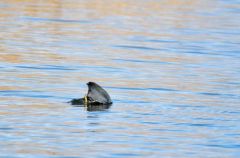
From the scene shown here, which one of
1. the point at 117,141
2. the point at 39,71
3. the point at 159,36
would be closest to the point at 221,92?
the point at 39,71

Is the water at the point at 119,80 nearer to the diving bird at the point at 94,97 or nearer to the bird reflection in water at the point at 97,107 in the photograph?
the bird reflection in water at the point at 97,107

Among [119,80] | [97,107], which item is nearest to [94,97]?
[97,107]

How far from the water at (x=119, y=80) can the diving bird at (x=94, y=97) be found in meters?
0.19

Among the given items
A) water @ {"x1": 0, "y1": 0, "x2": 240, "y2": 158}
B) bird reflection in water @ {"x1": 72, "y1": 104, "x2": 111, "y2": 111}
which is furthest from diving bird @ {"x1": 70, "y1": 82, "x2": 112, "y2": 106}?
water @ {"x1": 0, "y1": 0, "x2": 240, "y2": 158}

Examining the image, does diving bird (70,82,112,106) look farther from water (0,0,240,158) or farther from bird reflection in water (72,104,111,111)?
water (0,0,240,158)

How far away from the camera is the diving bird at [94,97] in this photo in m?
14.3

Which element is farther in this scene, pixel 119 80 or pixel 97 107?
pixel 119 80

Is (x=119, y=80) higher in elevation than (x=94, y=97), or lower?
higher

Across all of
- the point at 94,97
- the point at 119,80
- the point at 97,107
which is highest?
the point at 119,80

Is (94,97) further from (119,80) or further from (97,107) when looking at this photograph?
(119,80)

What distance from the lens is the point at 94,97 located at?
14.4 metres

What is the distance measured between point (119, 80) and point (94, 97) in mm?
2953

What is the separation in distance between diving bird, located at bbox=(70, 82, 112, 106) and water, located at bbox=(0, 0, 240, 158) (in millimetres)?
188

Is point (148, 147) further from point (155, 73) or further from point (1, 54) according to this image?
point (1, 54)
